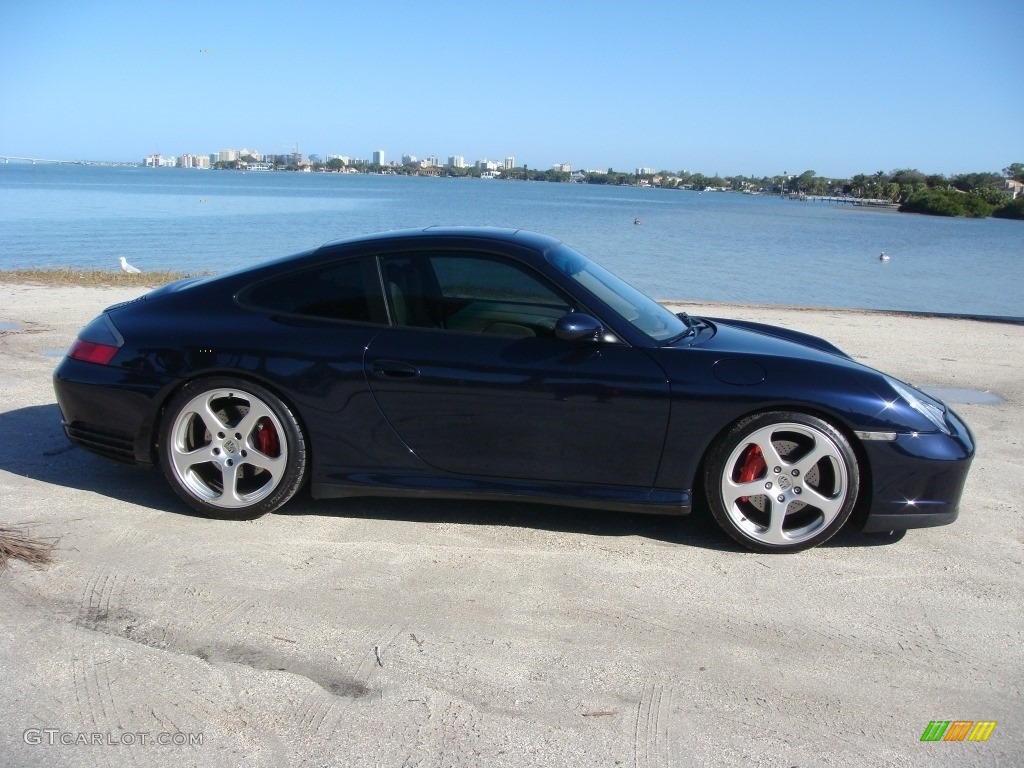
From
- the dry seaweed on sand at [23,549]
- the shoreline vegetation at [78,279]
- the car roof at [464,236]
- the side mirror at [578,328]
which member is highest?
the car roof at [464,236]

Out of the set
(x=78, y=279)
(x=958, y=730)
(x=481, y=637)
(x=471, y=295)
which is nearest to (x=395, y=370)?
(x=471, y=295)

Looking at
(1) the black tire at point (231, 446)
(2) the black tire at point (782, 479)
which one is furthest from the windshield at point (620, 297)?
(1) the black tire at point (231, 446)

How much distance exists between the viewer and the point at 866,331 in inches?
453

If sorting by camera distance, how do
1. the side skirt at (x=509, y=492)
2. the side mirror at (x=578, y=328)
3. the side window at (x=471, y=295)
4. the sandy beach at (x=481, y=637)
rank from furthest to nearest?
the side window at (x=471, y=295)
the side skirt at (x=509, y=492)
the side mirror at (x=578, y=328)
the sandy beach at (x=481, y=637)

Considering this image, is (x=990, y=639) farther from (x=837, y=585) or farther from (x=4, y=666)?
(x=4, y=666)

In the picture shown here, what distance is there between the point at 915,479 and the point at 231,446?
3.17m

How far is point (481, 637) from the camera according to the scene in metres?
3.28

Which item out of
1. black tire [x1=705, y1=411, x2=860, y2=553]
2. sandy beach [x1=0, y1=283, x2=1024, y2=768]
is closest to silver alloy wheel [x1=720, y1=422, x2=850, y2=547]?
black tire [x1=705, y1=411, x2=860, y2=553]

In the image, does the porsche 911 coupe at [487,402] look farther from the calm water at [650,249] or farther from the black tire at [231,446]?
the calm water at [650,249]

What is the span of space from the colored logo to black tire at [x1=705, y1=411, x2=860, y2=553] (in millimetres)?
1292

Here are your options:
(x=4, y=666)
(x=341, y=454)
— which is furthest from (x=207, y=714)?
(x=341, y=454)

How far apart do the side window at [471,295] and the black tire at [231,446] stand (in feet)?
2.52

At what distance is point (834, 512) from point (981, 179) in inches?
6331

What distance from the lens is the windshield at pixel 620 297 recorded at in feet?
14.0
